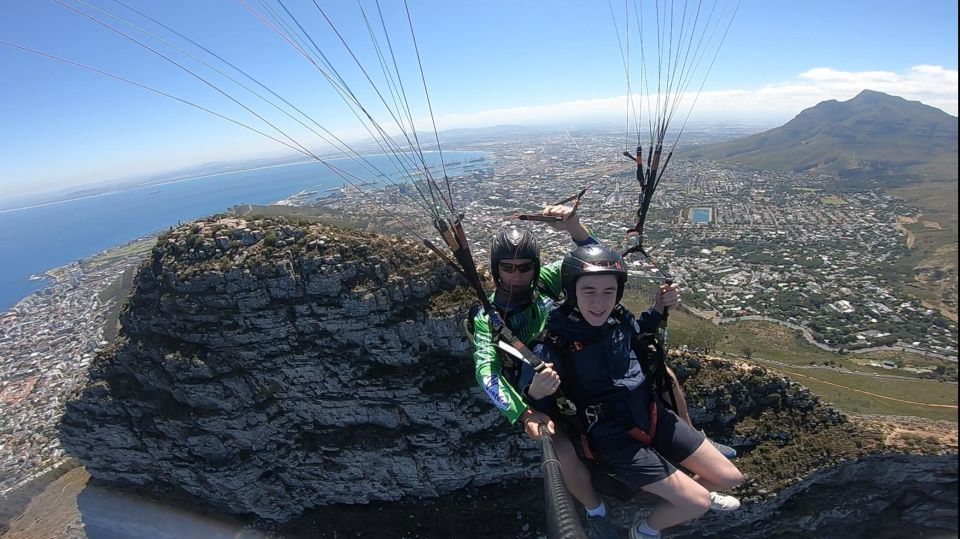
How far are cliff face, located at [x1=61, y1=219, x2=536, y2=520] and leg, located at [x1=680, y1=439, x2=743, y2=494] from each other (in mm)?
15481

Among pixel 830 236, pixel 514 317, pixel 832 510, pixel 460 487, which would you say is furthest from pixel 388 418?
pixel 830 236

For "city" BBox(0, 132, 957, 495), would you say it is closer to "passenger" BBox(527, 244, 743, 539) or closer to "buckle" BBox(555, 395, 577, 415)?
"passenger" BBox(527, 244, 743, 539)

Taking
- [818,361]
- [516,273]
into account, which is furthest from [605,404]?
[818,361]

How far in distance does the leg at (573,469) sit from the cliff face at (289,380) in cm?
1472

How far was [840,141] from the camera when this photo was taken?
100312 mm

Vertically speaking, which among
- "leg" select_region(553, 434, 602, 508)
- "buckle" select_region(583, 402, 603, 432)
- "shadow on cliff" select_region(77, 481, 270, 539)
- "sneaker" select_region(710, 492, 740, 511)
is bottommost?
"shadow on cliff" select_region(77, 481, 270, 539)

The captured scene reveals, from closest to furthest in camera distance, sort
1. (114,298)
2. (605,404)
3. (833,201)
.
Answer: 1. (605,404)
2. (114,298)
3. (833,201)

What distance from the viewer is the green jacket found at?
4484mm

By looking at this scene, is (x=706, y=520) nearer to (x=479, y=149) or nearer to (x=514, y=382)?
(x=514, y=382)

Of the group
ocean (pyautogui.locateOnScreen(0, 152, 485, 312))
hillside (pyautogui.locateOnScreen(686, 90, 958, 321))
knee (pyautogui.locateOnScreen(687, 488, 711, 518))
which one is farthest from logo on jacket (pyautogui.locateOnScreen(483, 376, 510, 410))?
ocean (pyautogui.locateOnScreen(0, 152, 485, 312))

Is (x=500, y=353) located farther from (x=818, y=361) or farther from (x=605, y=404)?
(x=818, y=361)

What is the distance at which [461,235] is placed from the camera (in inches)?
197

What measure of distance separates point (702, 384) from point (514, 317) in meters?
18.5

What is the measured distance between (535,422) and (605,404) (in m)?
0.90
